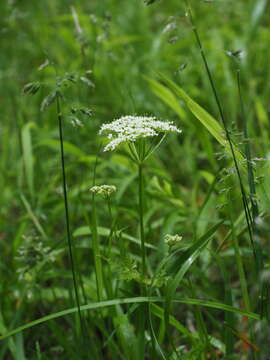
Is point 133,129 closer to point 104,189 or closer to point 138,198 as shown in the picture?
point 104,189

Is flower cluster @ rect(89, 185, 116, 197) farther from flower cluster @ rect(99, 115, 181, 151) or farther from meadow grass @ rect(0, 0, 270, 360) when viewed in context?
flower cluster @ rect(99, 115, 181, 151)

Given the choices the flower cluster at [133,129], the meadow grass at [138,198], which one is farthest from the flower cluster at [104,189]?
the flower cluster at [133,129]

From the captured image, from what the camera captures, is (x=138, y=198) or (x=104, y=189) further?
(x=138, y=198)

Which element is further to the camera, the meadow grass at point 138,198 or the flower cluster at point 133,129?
the meadow grass at point 138,198

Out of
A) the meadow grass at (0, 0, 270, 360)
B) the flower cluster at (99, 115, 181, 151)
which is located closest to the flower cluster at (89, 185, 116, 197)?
the meadow grass at (0, 0, 270, 360)

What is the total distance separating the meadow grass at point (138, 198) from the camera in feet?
5.60

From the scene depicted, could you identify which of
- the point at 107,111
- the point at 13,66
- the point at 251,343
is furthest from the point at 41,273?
the point at 13,66

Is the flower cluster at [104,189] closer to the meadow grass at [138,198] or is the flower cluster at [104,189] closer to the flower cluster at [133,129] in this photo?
the meadow grass at [138,198]

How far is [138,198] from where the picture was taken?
2.81 meters

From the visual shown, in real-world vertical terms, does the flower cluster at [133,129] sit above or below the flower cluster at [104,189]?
above

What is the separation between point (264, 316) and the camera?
1.60 metres

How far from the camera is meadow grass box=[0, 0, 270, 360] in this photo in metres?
1.71

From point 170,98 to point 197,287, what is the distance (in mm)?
1183

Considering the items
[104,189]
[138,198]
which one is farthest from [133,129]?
[138,198]
